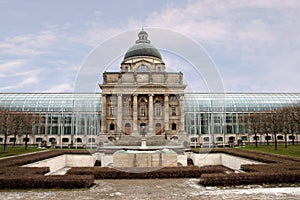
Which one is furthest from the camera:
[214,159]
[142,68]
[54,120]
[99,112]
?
[99,112]

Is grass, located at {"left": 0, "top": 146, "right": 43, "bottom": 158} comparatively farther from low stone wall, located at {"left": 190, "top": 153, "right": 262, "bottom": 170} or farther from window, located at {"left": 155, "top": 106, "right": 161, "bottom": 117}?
window, located at {"left": 155, "top": 106, "right": 161, "bottom": 117}

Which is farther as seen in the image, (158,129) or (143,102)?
(143,102)

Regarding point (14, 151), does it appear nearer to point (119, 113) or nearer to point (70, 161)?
point (70, 161)

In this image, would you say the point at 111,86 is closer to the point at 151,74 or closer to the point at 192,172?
the point at 151,74

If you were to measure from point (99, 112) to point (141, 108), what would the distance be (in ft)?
42.8

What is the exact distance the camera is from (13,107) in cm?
7919

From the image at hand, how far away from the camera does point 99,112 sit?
263ft

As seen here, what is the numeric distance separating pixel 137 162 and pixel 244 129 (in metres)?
61.3

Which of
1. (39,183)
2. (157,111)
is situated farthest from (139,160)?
(157,111)

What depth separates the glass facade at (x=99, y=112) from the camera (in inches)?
3017

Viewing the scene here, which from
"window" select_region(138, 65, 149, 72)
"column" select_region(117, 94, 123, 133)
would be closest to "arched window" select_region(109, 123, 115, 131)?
"column" select_region(117, 94, 123, 133)

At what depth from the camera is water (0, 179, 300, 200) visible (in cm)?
1352

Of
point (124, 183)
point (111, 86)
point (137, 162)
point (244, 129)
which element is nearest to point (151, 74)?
point (111, 86)

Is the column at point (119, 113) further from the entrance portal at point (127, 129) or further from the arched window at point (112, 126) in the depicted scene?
the arched window at point (112, 126)
